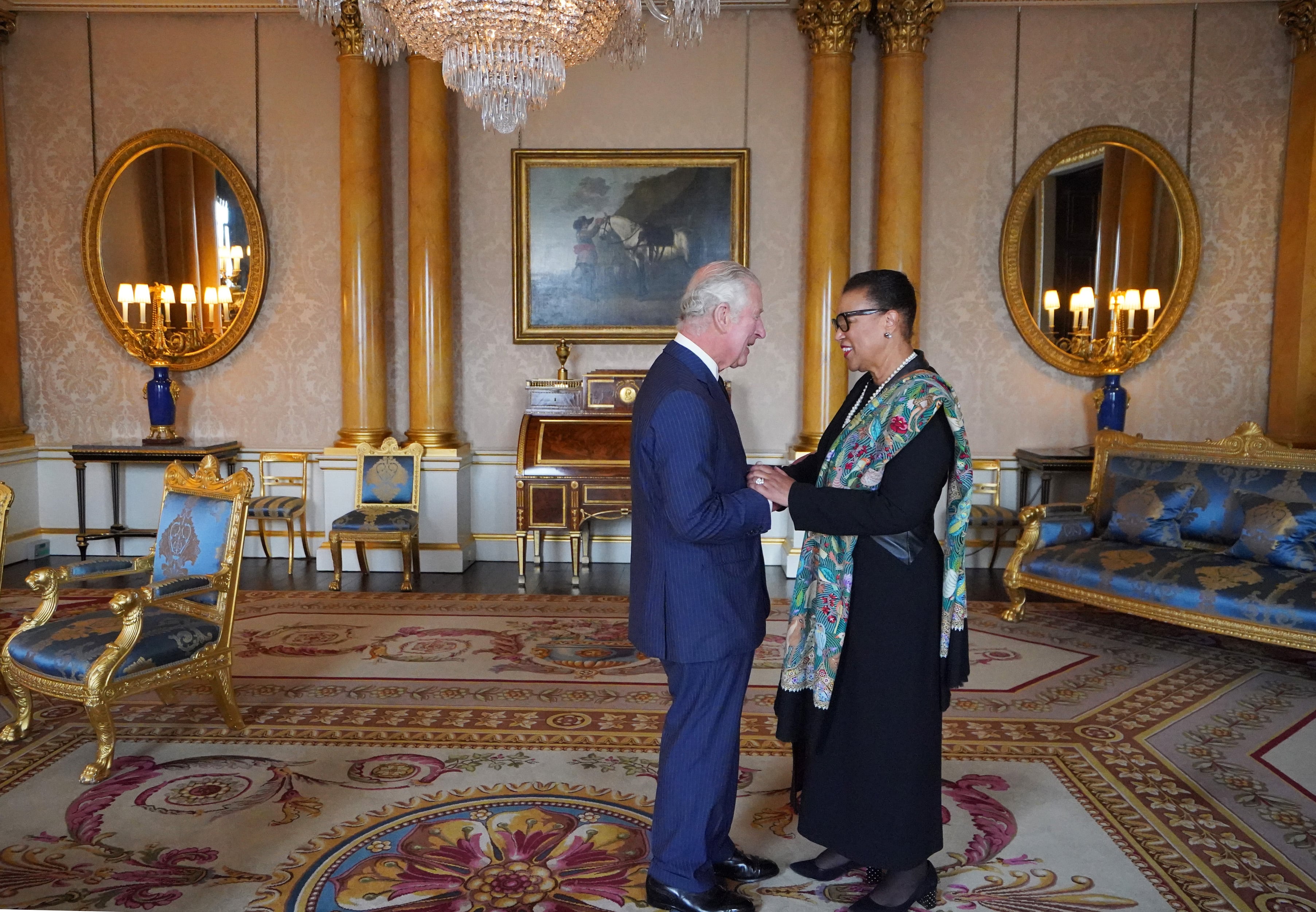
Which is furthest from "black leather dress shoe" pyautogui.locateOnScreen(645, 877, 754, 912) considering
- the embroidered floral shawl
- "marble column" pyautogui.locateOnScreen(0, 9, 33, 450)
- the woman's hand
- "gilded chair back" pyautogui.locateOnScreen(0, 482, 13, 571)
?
"marble column" pyautogui.locateOnScreen(0, 9, 33, 450)

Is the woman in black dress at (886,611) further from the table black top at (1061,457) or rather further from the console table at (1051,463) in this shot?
the table black top at (1061,457)

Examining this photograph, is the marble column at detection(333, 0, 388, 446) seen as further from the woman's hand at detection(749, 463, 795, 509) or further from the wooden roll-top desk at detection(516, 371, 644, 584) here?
the woman's hand at detection(749, 463, 795, 509)

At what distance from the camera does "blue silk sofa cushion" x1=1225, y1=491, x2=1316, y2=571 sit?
4.45 metres

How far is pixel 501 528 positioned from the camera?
711 cm

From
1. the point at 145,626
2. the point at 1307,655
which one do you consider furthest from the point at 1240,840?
the point at 145,626

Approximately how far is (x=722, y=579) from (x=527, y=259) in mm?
5096

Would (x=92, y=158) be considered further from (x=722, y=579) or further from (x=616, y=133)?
(x=722, y=579)

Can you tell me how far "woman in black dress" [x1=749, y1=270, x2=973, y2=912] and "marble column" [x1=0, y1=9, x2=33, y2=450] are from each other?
6.84 m

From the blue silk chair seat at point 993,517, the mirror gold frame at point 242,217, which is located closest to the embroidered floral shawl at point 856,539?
the blue silk chair seat at point 993,517

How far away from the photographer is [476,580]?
6.41 m

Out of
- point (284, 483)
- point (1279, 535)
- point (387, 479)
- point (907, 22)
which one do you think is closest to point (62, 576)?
point (387, 479)

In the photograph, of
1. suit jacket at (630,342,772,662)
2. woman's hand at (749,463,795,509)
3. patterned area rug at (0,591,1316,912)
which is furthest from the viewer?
patterned area rug at (0,591,1316,912)

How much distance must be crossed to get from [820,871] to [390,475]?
458 cm

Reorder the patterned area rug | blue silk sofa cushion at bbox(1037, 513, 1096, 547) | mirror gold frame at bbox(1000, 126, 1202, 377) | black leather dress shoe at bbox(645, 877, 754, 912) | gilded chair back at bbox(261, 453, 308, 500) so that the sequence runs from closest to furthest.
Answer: black leather dress shoe at bbox(645, 877, 754, 912) → the patterned area rug → blue silk sofa cushion at bbox(1037, 513, 1096, 547) → mirror gold frame at bbox(1000, 126, 1202, 377) → gilded chair back at bbox(261, 453, 308, 500)
